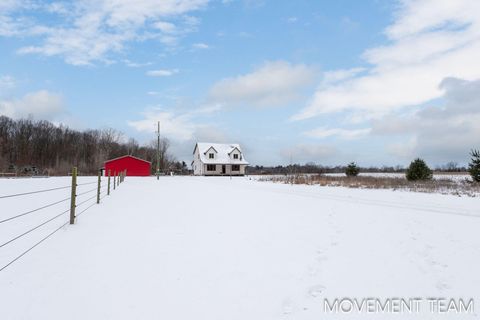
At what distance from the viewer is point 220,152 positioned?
220 ft

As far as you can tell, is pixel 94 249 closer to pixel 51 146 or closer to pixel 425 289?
pixel 425 289

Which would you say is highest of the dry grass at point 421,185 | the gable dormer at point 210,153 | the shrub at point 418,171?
the gable dormer at point 210,153

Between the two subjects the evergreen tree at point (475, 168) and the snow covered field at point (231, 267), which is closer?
the snow covered field at point (231, 267)

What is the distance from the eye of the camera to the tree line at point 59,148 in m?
85.8

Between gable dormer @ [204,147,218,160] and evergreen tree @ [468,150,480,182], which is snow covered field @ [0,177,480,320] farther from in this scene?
gable dormer @ [204,147,218,160]

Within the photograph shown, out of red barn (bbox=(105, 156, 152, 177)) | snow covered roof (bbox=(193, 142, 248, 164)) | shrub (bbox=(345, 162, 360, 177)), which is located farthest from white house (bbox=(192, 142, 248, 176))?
shrub (bbox=(345, 162, 360, 177))

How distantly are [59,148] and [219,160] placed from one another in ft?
181

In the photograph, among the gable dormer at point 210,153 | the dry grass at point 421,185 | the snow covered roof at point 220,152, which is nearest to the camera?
the dry grass at point 421,185

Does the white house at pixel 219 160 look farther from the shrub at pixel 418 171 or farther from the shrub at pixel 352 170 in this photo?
the shrub at pixel 418 171

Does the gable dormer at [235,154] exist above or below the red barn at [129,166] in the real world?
above

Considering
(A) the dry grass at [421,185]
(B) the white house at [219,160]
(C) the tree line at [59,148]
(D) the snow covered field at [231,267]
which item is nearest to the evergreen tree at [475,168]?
(A) the dry grass at [421,185]

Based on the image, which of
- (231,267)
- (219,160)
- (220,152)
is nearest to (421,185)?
(231,267)

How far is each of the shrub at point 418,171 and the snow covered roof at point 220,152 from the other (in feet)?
128

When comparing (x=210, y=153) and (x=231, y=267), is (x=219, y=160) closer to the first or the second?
(x=210, y=153)
